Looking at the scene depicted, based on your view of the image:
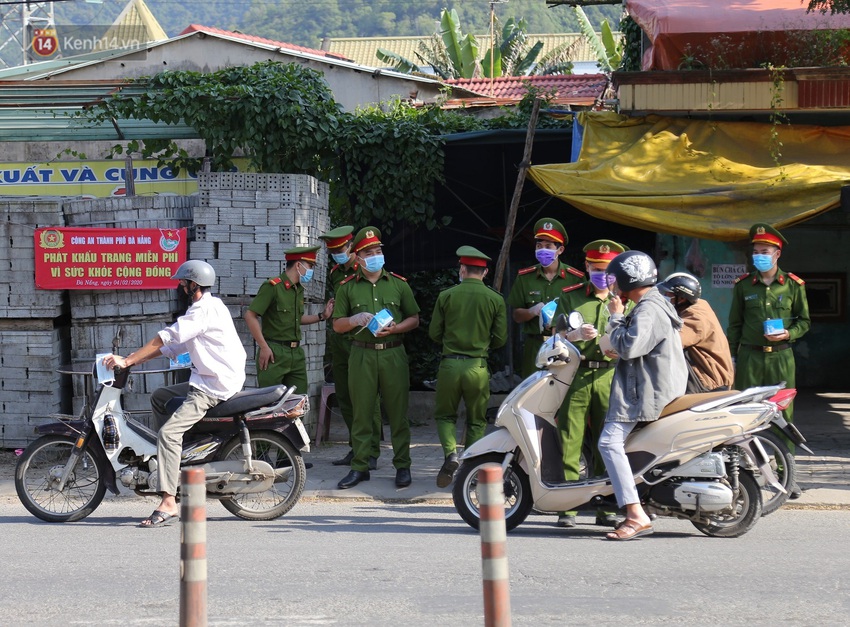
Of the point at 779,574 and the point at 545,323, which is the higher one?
the point at 545,323

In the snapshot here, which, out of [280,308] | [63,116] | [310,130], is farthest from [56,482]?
[63,116]

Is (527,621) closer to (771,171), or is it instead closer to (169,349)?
(169,349)

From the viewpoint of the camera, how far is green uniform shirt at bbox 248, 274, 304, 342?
31.9ft

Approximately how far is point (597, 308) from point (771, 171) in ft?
9.76

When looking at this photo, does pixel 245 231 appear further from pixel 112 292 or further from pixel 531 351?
pixel 531 351

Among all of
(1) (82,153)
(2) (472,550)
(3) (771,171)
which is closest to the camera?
(2) (472,550)

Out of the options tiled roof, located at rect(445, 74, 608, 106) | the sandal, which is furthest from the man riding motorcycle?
tiled roof, located at rect(445, 74, 608, 106)

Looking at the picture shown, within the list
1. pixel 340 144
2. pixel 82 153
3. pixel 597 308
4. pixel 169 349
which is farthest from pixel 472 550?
pixel 82 153

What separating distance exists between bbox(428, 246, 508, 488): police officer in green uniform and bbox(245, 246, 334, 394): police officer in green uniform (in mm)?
1448

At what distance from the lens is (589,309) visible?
312 inches

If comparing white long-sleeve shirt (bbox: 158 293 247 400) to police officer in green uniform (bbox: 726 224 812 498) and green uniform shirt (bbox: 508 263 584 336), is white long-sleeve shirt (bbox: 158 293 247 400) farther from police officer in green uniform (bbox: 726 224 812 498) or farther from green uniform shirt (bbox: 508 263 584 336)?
police officer in green uniform (bbox: 726 224 812 498)

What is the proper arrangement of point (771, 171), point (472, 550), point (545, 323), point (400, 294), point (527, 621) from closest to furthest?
point (527, 621)
point (472, 550)
point (545, 323)
point (400, 294)
point (771, 171)

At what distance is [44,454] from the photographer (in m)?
7.86

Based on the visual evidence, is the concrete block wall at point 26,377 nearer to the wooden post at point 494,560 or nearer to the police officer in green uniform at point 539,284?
the police officer in green uniform at point 539,284
